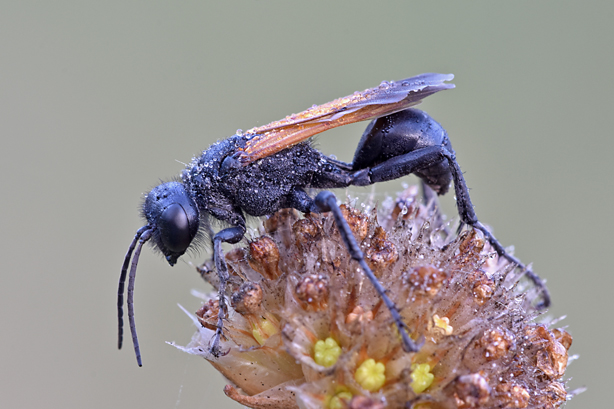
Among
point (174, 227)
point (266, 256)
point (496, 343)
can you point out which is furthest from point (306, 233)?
point (496, 343)

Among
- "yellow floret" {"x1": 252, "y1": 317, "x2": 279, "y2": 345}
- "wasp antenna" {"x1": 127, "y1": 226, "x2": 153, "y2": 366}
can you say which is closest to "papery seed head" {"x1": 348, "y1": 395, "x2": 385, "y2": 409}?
"yellow floret" {"x1": 252, "y1": 317, "x2": 279, "y2": 345}

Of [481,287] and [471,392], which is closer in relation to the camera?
[471,392]

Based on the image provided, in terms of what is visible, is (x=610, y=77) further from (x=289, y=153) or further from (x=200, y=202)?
(x=200, y=202)

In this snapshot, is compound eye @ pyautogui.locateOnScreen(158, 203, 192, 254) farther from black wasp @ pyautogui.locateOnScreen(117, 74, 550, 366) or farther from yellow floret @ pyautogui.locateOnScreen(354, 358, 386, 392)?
yellow floret @ pyautogui.locateOnScreen(354, 358, 386, 392)

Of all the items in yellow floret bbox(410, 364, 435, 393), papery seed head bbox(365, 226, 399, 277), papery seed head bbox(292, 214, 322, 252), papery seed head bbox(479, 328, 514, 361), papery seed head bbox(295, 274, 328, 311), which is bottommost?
yellow floret bbox(410, 364, 435, 393)

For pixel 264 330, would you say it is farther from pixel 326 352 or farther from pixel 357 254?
pixel 357 254


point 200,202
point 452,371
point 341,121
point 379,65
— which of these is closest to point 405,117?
point 341,121
